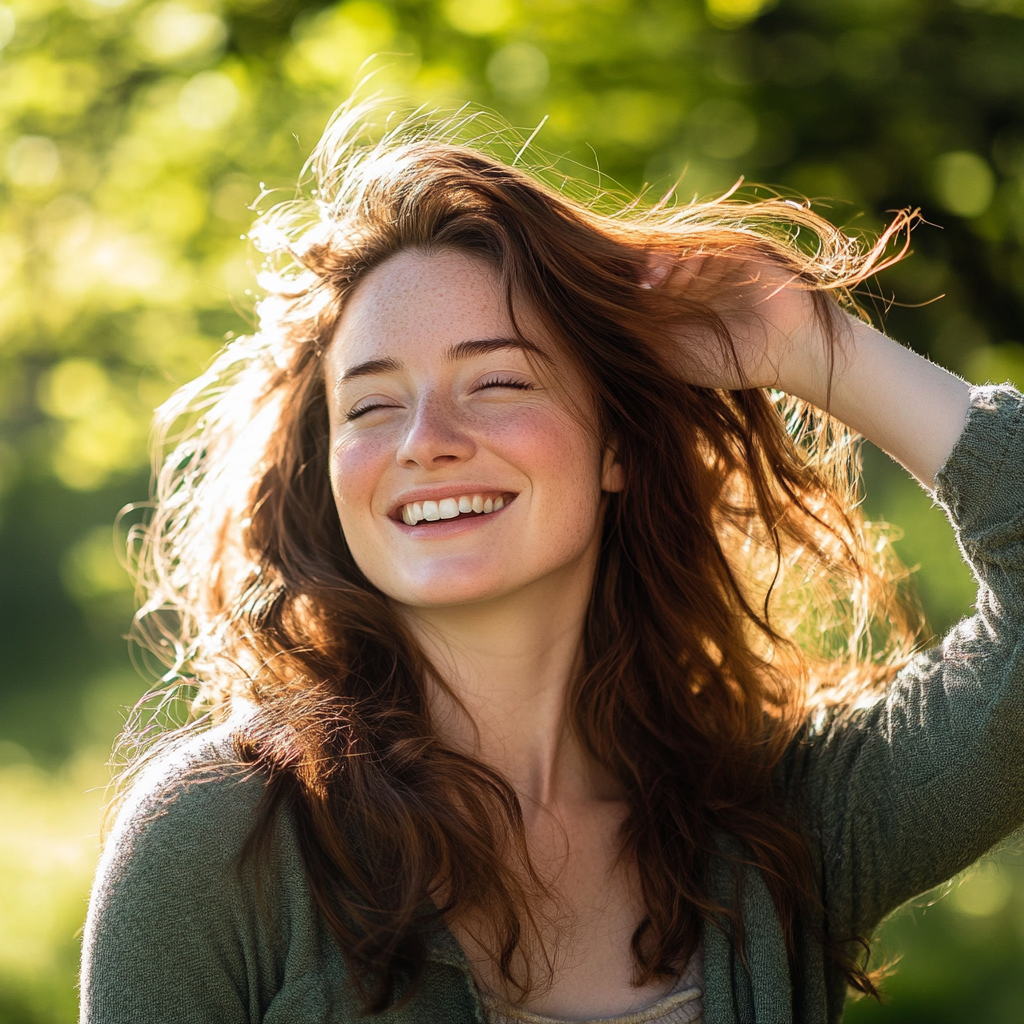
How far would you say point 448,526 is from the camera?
1910 millimetres

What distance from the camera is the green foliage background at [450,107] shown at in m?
3.56

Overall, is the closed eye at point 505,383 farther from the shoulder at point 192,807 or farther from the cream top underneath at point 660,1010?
the cream top underneath at point 660,1010

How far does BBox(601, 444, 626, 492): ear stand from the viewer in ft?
7.18

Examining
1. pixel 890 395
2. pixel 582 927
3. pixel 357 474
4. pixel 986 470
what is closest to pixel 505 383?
pixel 357 474

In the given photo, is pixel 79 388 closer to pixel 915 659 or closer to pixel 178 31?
pixel 178 31

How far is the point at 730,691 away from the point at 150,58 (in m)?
3.51

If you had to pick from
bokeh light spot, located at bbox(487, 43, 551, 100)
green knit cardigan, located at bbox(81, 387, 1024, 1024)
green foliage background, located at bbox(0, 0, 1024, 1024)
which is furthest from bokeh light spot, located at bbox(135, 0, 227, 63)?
green knit cardigan, located at bbox(81, 387, 1024, 1024)

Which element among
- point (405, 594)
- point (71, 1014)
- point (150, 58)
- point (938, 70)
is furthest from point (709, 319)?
point (71, 1014)

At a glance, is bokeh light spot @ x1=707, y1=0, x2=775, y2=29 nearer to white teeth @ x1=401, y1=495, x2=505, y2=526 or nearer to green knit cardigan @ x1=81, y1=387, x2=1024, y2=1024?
green knit cardigan @ x1=81, y1=387, x2=1024, y2=1024

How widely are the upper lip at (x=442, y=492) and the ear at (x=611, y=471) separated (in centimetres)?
32

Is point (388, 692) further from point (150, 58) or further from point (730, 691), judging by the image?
point (150, 58)

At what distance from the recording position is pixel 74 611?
1327 centimetres

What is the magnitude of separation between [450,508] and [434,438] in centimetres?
12

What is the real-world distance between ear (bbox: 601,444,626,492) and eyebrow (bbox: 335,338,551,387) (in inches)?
10.7
